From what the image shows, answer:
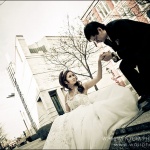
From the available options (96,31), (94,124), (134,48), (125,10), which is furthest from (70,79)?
(125,10)

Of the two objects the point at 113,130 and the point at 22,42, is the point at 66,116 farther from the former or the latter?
the point at 22,42

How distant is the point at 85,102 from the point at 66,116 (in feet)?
2.49

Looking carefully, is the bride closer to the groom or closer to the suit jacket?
the groom

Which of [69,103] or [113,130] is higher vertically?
[69,103]

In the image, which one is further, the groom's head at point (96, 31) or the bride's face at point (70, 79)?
the bride's face at point (70, 79)

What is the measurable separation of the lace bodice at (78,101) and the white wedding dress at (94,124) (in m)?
0.54

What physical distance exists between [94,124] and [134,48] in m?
1.53

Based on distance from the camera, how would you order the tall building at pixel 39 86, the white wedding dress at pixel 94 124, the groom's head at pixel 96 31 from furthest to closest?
the tall building at pixel 39 86 → the groom's head at pixel 96 31 → the white wedding dress at pixel 94 124

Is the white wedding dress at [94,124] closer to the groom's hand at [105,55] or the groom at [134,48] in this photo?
the groom at [134,48]

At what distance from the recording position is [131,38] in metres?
3.26

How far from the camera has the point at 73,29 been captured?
16453 mm

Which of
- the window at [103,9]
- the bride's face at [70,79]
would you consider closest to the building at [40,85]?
the window at [103,9]

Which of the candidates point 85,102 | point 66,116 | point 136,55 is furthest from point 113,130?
point 136,55

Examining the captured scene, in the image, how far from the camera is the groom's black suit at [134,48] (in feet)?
10.6
